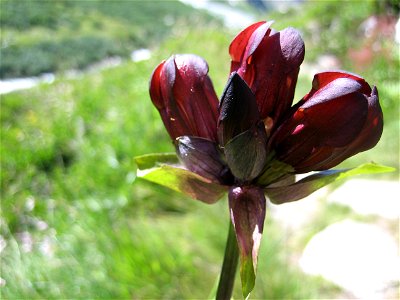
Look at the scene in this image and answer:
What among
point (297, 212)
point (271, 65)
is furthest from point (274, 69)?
point (297, 212)

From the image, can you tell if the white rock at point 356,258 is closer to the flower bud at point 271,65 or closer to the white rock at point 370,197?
the white rock at point 370,197

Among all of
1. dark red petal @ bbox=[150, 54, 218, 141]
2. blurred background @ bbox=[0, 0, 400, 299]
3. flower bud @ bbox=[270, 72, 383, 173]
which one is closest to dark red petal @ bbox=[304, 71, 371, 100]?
flower bud @ bbox=[270, 72, 383, 173]

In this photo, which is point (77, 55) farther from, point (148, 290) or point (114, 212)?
point (148, 290)

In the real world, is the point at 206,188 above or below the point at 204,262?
above

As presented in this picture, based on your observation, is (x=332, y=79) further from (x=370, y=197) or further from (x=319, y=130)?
(x=370, y=197)

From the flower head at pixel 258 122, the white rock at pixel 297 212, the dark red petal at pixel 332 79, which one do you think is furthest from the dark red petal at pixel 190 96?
the white rock at pixel 297 212

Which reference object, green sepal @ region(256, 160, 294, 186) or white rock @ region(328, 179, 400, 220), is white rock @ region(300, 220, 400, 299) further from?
green sepal @ region(256, 160, 294, 186)

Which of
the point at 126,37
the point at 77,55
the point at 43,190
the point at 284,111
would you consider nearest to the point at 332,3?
the point at 126,37
